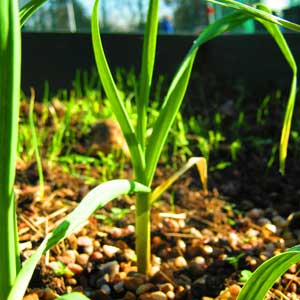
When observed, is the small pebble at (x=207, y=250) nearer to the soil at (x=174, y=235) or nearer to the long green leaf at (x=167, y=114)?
the soil at (x=174, y=235)

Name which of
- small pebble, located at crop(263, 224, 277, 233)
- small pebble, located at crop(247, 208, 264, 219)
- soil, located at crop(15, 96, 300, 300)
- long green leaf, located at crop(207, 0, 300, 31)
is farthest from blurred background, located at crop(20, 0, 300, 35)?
long green leaf, located at crop(207, 0, 300, 31)

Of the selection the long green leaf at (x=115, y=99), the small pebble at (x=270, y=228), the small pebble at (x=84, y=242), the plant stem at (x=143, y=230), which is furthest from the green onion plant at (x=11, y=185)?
the small pebble at (x=270, y=228)

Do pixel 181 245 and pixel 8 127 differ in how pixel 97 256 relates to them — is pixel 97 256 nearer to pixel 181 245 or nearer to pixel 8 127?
pixel 181 245

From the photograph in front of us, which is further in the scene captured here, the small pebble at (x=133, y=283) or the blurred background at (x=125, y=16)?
the blurred background at (x=125, y=16)

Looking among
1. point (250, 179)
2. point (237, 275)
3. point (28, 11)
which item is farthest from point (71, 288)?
point (250, 179)

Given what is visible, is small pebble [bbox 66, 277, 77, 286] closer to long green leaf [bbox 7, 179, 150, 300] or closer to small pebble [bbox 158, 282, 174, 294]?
small pebble [bbox 158, 282, 174, 294]

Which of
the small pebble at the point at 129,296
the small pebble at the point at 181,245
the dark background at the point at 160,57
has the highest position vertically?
the dark background at the point at 160,57

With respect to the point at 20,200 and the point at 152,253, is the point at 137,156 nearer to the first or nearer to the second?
the point at 152,253
